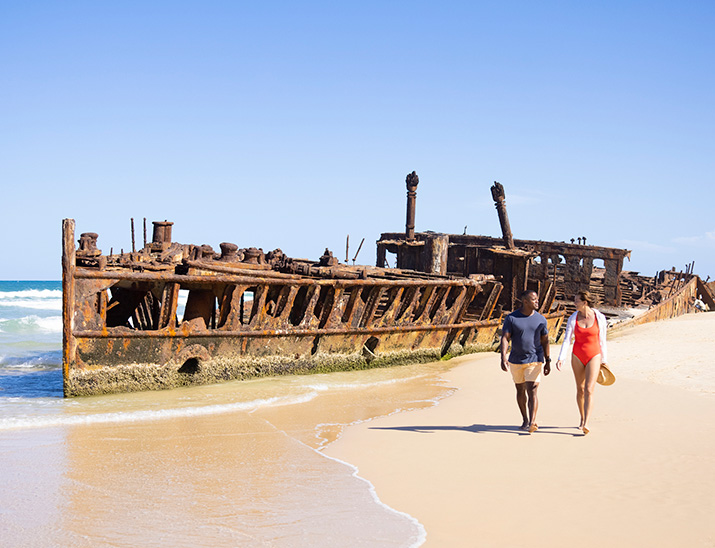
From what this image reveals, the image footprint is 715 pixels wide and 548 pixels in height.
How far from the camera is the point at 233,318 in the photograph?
9.96m

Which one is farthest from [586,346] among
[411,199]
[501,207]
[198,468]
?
[411,199]

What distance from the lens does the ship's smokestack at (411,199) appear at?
21312 mm

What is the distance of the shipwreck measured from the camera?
8.95m

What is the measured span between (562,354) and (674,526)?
2180mm

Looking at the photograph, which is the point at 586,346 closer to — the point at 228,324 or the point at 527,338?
the point at 527,338

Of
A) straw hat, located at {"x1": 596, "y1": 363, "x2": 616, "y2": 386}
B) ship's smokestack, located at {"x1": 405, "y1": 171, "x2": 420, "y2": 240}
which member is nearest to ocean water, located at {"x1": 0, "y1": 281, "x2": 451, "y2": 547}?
straw hat, located at {"x1": 596, "y1": 363, "x2": 616, "y2": 386}

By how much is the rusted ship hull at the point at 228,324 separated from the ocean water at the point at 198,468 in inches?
13.6

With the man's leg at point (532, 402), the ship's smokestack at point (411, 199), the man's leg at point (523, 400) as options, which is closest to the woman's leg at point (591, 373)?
the man's leg at point (532, 402)

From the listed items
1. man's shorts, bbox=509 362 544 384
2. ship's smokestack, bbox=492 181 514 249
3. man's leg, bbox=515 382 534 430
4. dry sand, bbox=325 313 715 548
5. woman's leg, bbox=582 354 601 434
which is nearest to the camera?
dry sand, bbox=325 313 715 548

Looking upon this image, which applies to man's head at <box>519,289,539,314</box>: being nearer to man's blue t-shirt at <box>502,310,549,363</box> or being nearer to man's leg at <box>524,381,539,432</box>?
man's blue t-shirt at <box>502,310,549,363</box>

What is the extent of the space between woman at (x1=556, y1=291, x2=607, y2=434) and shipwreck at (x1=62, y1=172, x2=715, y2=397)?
4756 millimetres

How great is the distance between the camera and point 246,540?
164 inches

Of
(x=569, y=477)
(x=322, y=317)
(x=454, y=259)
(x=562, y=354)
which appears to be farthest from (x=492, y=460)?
(x=454, y=259)

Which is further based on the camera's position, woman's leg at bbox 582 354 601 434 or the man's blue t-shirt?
the man's blue t-shirt
